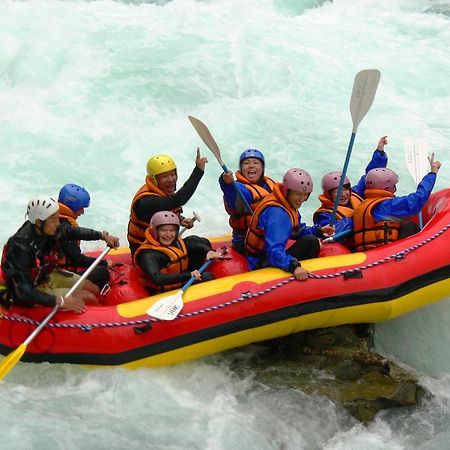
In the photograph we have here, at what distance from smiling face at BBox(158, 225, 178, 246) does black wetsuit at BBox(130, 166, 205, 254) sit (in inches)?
11.8

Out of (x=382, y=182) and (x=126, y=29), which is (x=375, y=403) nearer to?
(x=382, y=182)

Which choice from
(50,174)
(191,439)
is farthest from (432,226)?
(50,174)

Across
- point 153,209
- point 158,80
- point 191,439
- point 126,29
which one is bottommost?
point 191,439

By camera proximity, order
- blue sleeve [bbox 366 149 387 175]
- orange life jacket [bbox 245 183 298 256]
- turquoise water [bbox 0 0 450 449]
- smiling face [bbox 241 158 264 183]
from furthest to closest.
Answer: blue sleeve [bbox 366 149 387 175] < smiling face [bbox 241 158 264 183] < orange life jacket [bbox 245 183 298 256] < turquoise water [bbox 0 0 450 449]

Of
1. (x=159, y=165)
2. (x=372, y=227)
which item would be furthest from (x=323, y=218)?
(x=159, y=165)

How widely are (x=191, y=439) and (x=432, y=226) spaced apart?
81.4 inches

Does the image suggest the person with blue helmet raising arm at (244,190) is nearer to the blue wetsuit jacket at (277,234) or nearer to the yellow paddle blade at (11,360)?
the blue wetsuit jacket at (277,234)

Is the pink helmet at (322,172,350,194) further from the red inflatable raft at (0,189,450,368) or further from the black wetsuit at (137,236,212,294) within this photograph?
the black wetsuit at (137,236,212,294)

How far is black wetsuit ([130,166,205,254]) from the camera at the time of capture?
15.3 feet

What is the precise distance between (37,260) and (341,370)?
1966mm

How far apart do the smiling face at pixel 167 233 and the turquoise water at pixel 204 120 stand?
781 millimetres

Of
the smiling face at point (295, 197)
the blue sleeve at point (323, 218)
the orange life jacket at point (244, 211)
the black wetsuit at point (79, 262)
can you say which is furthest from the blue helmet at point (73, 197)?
the blue sleeve at point (323, 218)

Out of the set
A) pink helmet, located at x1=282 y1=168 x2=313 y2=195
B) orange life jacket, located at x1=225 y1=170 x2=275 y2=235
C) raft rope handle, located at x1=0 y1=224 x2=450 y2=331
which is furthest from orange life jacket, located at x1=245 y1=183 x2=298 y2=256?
raft rope handle, located at x1=0 y1=224 x2=450 y2=331

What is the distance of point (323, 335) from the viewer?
4.68 metres
